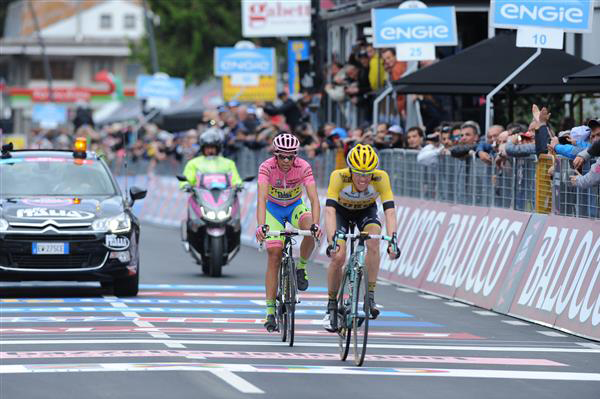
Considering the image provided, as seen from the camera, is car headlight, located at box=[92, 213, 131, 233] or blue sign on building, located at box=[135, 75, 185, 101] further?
blue sign on building, located at box=[135, 75, 185, 101]

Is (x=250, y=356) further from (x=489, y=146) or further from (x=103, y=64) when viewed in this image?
(x=103, y=64)

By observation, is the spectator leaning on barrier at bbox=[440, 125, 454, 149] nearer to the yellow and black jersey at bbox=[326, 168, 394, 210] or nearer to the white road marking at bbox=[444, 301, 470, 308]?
the white road marking at bbox=[444, 301, 470, 308]

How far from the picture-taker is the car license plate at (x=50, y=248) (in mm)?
18125

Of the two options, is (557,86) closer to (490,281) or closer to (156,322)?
(490,281)

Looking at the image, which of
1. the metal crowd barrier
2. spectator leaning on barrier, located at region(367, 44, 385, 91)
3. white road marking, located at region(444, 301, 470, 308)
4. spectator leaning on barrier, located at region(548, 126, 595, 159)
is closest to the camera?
spectator leaning on barrier, located at region(548, 126, 595, 159)

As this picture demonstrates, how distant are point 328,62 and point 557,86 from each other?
55.8 ft

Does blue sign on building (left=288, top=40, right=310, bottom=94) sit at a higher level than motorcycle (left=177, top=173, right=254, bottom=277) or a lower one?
higher

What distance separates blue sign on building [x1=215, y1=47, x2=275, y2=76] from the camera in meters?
39.8

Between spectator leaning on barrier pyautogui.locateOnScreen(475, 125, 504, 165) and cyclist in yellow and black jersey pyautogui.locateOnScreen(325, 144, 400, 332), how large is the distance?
5.67m

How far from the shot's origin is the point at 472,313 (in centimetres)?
1723

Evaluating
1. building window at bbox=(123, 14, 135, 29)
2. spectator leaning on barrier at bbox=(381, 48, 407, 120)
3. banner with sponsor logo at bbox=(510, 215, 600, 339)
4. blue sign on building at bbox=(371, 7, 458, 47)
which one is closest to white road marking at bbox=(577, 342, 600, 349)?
banner with sponsor logo at bbox=(510, 215, 600, 339)

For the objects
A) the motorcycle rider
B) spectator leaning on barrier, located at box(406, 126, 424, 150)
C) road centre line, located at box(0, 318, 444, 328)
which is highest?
spectator leaning on barrier, located at box(406, 126, 424, 150)

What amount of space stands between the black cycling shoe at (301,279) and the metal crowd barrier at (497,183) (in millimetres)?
3045

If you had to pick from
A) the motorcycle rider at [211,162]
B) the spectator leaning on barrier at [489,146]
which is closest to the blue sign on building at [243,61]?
the motorcycle rider at [211,162]
